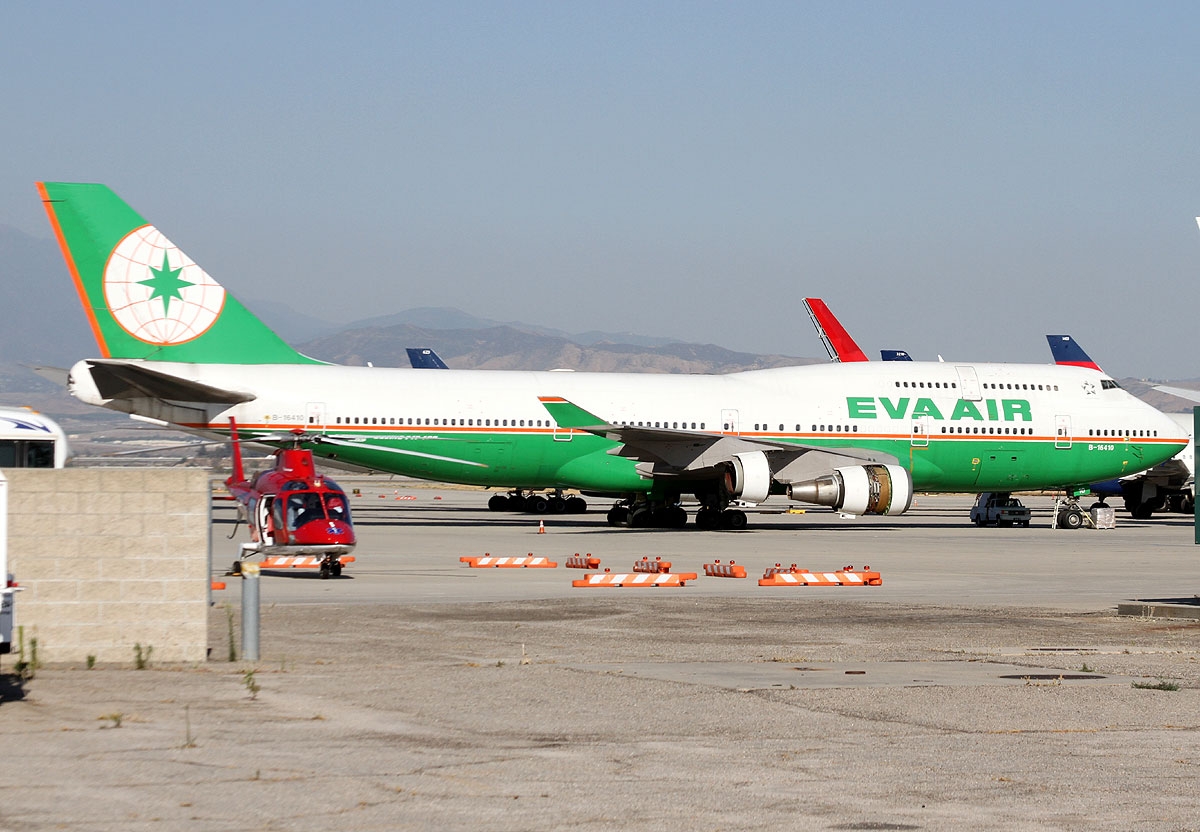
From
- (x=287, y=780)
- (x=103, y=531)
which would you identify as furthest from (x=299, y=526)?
(x=287, y=780)

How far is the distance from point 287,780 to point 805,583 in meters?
15.0

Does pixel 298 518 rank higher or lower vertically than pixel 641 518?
higher

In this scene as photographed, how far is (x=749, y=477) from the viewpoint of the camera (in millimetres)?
36750

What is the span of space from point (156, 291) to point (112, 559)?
91.5 feet

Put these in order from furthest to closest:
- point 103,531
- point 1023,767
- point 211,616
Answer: point 211,616
point 103,531
point 1023,767

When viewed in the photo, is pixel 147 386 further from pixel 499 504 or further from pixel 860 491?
pixel 499 504

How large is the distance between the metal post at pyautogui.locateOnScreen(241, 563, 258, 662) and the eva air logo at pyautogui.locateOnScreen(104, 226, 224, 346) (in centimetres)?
2768

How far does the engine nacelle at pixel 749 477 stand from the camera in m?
36.8

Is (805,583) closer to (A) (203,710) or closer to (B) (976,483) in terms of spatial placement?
(A) (203,710)

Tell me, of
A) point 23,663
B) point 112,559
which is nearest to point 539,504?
point 112,559

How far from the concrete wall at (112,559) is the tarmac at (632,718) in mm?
522

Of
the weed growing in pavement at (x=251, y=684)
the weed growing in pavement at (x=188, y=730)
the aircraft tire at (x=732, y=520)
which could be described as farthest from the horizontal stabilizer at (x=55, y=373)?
the weed growing in pavement at (x=188, y=730)

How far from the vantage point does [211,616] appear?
17.0 meters

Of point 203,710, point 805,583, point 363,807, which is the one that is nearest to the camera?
point 363,807
